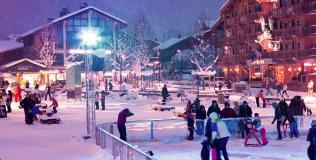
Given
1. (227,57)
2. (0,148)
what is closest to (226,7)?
(227,57)

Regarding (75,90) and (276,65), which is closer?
(75,90)

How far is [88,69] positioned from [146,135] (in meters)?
3.39

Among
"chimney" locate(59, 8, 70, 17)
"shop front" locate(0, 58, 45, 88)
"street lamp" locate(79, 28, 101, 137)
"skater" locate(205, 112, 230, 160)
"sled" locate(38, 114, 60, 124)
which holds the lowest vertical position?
"sled" locate(38, 114, 60, 124)

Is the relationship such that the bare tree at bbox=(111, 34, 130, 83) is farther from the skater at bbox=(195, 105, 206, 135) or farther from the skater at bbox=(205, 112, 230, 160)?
the skater at bbox=(205, 112, 230, 160)

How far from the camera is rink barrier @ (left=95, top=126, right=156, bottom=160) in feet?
32.1

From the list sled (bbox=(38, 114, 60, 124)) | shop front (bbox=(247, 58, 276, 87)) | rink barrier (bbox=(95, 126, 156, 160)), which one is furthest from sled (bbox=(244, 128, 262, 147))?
shop front (bbox=(247, 58, 276, 87))

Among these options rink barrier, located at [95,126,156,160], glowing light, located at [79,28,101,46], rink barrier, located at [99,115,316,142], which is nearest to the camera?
rink barrier, located at [95,126,156,160]

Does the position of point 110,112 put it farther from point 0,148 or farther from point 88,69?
point 0,148

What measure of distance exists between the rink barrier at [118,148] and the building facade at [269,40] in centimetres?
3887

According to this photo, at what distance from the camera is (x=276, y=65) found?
193 feet

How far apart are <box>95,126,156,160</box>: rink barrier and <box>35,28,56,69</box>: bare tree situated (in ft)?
197

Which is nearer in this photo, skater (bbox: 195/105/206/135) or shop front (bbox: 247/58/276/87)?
skater (bbox: 195/105/206/135)

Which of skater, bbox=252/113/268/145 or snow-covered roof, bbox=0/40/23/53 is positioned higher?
snow-covered roof, bbox=0/40/23/53

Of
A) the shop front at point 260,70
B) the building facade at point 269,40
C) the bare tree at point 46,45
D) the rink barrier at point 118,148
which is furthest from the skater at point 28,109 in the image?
the bare tree at point 46,45
